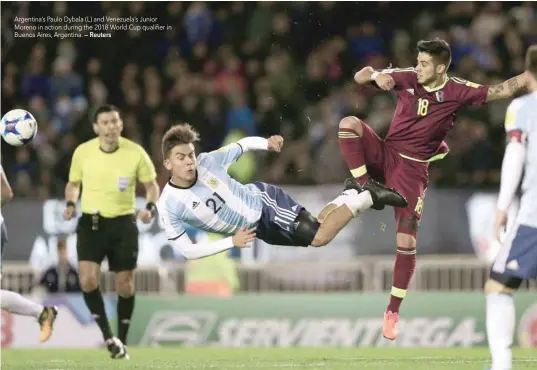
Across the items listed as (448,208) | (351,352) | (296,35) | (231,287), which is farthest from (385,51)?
(351,352)

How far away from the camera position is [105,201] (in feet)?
41.6

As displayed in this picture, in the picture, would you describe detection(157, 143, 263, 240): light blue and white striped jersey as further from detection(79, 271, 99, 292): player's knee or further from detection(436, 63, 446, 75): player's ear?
detection(79, 271, 99, 292): player's knee

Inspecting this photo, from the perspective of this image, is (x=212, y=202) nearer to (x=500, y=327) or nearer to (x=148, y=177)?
(x=148, y=177)

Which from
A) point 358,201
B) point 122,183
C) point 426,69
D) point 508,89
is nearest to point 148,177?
point 122,183

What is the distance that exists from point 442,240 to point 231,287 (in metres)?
3.01

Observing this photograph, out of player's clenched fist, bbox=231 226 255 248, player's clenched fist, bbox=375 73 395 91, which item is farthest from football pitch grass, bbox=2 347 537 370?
player's clenched fist, bbox=375 73 395 91

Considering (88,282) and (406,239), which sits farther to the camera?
(88,282)

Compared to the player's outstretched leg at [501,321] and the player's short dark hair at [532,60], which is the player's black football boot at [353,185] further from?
the player's short dark hair at [532,60]

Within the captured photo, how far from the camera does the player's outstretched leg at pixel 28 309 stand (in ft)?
36.8

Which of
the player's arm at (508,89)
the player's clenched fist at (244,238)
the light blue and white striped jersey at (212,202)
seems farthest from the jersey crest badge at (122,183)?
the player's arm at (508,89)

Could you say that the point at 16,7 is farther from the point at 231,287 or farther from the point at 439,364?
the point at 439,364

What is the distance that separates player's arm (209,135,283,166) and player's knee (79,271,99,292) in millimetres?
2670

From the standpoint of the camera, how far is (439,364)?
35.4 ft

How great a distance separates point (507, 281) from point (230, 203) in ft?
10.2
